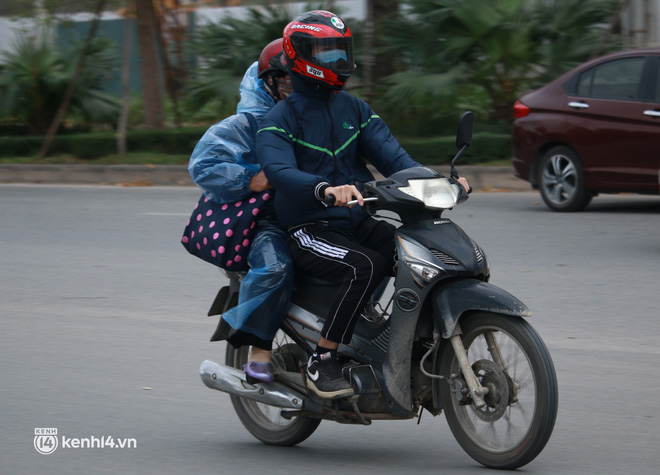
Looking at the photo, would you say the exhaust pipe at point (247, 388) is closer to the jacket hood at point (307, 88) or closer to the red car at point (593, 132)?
the jacket hood at point (307, 88)


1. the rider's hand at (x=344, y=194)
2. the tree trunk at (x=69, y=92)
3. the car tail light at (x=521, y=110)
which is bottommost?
the tree trunk at (x=69, y=92)

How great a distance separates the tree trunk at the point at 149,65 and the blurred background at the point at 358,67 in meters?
0.02

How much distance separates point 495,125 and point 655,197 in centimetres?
379

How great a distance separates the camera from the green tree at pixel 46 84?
18.0m

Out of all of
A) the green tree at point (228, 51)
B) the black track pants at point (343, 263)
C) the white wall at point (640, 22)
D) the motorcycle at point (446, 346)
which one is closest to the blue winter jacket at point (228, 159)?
the black track pants at point (343, 263)

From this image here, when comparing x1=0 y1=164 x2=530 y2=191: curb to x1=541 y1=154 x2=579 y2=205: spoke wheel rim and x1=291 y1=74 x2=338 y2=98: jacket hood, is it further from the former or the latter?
x1=291 y1=74 x2=338 y2=98: jacket hood

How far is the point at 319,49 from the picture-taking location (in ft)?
12.9

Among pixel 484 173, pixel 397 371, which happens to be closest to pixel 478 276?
pixel 397 371

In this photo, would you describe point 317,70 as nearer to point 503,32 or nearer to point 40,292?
point 40,292

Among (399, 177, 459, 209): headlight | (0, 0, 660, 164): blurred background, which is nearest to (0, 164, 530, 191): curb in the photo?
(0, 0, 660, 164): blurred background

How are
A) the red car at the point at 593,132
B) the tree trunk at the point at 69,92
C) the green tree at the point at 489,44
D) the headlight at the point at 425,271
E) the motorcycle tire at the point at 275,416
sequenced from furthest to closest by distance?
the tree trunk at the point at 69,92 → the green tree at the point at 489,44 → the red car at the point at 593,132 → the motorcycle tire at the point at 275,416 → the headlight at the point at 425,271

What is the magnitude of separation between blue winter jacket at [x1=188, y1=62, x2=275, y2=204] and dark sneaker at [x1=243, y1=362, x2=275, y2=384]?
0.69 meters

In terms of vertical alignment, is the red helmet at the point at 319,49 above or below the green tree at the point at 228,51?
above

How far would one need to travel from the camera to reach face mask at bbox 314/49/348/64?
13.0 ft
